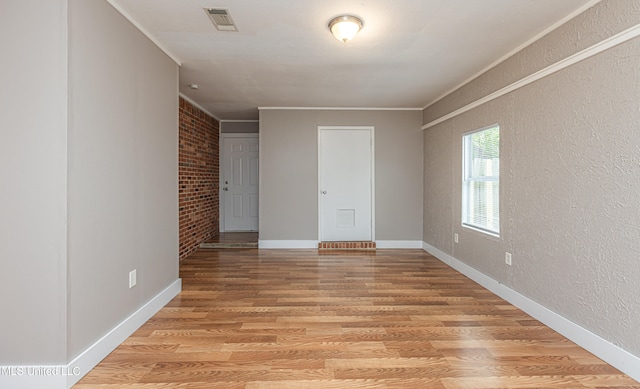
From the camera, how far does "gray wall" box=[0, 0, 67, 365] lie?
1644 mm

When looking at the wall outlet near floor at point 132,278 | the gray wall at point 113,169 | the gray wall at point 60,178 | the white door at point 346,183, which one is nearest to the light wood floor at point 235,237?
the white door at point 346,183

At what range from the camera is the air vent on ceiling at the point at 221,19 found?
7.30 feet

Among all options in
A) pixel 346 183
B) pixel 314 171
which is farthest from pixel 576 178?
pixel 314 171

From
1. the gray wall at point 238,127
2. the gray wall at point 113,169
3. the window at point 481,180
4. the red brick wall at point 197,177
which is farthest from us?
the gray wall at point 238,127

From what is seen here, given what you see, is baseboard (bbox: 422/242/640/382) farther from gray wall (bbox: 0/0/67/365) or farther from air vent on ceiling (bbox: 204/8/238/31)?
air vent on ceiling (bbox: 204/8/238/31)

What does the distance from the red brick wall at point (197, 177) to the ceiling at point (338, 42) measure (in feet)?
2.38

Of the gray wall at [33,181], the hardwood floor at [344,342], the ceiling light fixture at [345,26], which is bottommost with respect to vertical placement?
the hardwood floor at [344,342]

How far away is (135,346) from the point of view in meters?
2.17

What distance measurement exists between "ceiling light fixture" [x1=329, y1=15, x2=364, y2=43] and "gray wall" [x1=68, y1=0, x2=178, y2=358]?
56.7 inches

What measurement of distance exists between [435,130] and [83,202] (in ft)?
14.0

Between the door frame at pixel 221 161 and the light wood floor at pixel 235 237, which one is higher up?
the door frame at pixel 221 161

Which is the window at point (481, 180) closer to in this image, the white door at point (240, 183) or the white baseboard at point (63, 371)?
the white baseboard at point (63, 371)

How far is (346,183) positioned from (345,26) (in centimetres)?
317

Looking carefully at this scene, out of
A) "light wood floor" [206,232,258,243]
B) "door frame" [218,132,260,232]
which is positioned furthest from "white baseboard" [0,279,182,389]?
"door frame" [218,132,260,232]
